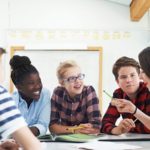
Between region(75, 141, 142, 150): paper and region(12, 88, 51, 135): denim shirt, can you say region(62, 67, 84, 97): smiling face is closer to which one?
region(12, 88, 51, 135): denim shirt

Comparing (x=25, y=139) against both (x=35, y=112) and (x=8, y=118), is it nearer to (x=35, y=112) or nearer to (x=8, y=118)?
(x=8, y=118)

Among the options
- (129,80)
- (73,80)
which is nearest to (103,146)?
(129,80)

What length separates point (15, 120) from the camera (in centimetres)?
90

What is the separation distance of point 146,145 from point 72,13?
348 centimetres

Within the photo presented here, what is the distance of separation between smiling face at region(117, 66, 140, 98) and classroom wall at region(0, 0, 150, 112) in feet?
8.15

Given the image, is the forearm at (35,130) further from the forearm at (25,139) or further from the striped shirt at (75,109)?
the forearm at (25,139)

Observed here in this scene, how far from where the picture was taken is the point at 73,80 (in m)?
2.16

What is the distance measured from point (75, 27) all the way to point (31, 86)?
275 centimetres

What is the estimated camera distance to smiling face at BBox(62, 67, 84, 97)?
2.16 metres

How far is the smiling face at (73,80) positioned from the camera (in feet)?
7.09

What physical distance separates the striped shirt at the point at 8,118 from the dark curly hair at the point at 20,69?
3.70 feet

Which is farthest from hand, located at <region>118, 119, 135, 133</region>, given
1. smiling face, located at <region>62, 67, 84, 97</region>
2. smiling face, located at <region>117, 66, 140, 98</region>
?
smiling face, located at <region>62, 67, 84, 97</region>

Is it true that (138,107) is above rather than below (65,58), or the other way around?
below

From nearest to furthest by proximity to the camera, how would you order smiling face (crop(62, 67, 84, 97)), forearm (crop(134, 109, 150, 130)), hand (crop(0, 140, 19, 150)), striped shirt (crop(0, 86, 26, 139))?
striped shirt (crop(0, 86, 26, 139))
hand (crop(0, 140, 19, 150))
forearm (crop(134, 109, 150, 130))
smiling face (crop(62, 67, 84, 97))
